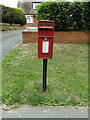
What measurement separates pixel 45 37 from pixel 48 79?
4.48 feet

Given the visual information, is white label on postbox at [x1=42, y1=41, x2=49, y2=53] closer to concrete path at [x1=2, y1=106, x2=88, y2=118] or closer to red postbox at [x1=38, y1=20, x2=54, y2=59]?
red postbox at [x1=38, y1=20, x2=54, y2=59]

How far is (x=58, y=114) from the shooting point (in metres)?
2.15

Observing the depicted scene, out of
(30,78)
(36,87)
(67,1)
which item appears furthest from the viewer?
(67,1)

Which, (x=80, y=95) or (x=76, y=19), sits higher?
(x=76, y=19)

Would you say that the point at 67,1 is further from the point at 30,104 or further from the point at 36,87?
the point at 30,104

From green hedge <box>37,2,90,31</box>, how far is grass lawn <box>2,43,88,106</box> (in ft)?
7.01

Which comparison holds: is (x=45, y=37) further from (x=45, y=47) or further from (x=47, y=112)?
(x=47, y=112)

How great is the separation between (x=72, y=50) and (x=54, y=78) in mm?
2667

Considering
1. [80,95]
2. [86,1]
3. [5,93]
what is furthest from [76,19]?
[5,93]

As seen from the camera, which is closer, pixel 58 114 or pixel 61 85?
pixel 58 114

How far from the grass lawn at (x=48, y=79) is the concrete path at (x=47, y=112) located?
0.13m

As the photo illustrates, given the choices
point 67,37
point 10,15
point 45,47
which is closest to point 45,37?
point 45,47

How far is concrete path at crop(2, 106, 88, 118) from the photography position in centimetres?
210

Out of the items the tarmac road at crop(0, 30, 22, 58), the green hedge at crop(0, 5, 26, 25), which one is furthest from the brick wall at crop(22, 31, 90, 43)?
the green hedge at crop(0, 5, 26, 25)
